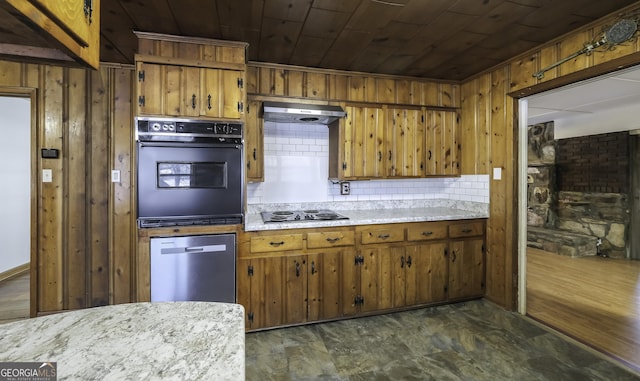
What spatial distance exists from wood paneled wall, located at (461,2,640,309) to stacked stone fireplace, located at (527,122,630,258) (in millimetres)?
3107

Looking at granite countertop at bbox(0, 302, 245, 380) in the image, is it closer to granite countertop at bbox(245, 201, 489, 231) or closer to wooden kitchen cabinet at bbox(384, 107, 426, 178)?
granite countertop at bbox(245, 201, 489, 231)

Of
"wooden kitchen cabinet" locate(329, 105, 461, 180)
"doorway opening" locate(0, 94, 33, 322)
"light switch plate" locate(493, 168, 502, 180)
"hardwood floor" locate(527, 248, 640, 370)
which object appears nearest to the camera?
"hardwood floor" locate(527, 248, 640, 370)

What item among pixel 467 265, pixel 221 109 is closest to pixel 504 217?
pixel 467 265

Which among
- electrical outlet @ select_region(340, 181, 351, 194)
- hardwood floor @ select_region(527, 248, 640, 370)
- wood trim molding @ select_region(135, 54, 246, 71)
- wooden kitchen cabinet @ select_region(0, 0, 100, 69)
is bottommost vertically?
hardwood floor @ select_region(527, 248, 640, 370)

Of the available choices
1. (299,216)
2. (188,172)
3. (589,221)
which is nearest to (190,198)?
(188,172)

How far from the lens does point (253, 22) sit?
2.15 meters

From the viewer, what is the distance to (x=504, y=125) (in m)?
2.96

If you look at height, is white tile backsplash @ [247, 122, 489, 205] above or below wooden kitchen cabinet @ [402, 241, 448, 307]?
above

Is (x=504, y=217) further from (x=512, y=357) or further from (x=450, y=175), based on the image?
(x=512, y=357)

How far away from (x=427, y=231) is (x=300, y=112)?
1719 millimetres

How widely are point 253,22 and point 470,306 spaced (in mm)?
3298

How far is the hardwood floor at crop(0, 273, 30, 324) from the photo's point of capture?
9.15 feet

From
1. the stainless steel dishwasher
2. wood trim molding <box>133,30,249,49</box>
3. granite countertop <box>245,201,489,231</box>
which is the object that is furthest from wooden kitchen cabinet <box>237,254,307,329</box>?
wood trim molding <box>133,30,249,49</box>

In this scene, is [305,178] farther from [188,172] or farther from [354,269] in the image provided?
[188,172]
